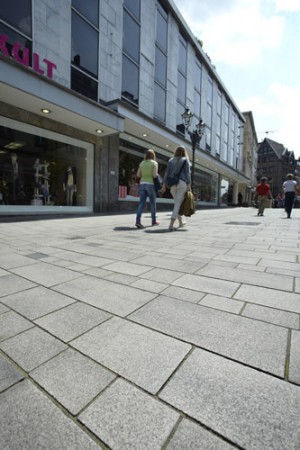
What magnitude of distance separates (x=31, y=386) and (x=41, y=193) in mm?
10247

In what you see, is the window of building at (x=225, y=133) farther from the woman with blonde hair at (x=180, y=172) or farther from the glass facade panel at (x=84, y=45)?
the woman with blonde hair at (x=180, y=172)

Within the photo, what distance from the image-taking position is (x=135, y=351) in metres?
1.34

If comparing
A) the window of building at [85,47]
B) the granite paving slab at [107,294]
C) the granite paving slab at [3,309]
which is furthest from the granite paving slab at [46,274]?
the window of building at [85,47]

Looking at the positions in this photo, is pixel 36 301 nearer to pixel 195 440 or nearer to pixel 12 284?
pixel 12 284

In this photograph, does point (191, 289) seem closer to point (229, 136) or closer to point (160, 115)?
point (160, 115)

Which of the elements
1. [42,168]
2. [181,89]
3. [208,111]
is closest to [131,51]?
[181,89]

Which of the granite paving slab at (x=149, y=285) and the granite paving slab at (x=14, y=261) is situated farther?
the granite paving slab at (x=14, y=261)

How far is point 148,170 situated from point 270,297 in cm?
480

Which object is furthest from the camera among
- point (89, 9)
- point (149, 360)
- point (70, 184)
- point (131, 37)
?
point (131, 37)

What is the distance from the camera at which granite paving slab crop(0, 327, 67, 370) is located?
4.19 ft

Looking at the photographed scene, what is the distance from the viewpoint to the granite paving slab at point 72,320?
154 cm

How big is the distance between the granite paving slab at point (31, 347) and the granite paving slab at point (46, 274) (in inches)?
35.1

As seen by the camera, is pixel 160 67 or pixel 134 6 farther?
pixel 160 67

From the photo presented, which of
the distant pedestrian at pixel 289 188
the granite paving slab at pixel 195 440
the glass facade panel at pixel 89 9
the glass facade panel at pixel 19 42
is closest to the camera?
the granite paving slab at pixel 195 440
